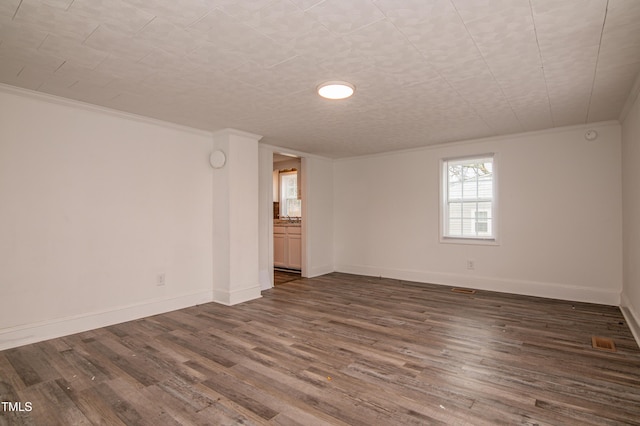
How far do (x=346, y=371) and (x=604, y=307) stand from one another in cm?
372

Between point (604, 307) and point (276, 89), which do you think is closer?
point (276, 89)

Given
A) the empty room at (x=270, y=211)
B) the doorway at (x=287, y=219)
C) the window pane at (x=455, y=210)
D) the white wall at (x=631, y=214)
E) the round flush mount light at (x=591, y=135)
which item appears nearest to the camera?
the empty room at (x=270, y=211)

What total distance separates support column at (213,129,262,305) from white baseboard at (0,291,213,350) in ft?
1.57

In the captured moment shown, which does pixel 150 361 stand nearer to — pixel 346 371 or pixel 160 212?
pixel 346 371

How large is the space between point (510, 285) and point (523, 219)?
100 cm

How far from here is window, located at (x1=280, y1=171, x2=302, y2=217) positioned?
26.0 feet

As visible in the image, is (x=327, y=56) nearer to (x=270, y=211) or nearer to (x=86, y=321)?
(x=270, y=211)

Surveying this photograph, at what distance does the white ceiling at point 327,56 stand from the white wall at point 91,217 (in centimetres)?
37

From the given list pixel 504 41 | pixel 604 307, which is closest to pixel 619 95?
pixel 504 41

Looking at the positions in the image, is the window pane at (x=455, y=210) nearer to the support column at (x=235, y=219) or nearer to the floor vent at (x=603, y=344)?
the floor vent at (x=603, y=344)

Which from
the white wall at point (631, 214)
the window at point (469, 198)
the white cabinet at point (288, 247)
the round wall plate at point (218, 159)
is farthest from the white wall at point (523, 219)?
the round wall plate at point (218, 159)

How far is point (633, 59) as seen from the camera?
97.8 inches

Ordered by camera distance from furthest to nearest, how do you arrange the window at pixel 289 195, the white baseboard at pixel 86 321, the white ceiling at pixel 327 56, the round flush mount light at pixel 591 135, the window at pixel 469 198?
the window at pixel 289 195, the window at pixel 469 198, the round flush mount light at pixel 591 135, the white baseboard at pixel 86 321, the white ceiling at pixel 327 56

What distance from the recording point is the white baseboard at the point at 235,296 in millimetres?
4398
